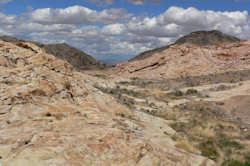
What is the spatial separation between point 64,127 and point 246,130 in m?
10.6

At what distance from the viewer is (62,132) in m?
6.72

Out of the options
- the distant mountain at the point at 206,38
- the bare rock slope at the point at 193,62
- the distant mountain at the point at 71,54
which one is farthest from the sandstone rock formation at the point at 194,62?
the distant mountain at the point at 71,54

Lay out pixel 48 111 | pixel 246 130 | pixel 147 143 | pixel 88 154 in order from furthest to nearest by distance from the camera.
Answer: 1. pixel 246 130
2. pixel 48 111
3. pixel 147 143
4. pixel 88 154

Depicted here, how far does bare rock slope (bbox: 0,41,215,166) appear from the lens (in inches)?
216

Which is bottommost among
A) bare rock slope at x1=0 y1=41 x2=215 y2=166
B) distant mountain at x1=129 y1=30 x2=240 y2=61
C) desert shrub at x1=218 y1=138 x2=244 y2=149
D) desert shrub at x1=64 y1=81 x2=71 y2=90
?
desert shrub at x1=218 y1=138 x2=244 y2=149

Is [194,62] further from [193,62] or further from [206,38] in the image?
[206,38]

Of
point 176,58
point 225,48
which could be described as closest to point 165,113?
point 176,58

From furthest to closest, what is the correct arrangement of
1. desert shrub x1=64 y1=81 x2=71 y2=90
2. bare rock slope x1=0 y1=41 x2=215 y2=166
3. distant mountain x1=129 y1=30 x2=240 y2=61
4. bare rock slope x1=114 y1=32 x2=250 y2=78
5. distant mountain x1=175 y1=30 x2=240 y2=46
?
1. distant mountain x1=175 y1=30 x2=240 y2=46
2. distant mountain x1=129 y1=30 x2=240 y2=61
3. bare rock slope x1=114 y1=32 x2=250 y2=78
4. desert shrub x1=64 y1=81 x2=71 y2=90
5. bare rock slope x1=0 y1=41 x2=215 y2=166

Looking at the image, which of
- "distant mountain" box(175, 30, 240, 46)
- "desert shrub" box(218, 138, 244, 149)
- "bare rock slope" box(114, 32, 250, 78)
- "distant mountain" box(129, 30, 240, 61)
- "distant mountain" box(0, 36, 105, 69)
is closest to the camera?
"desert shrub" box(218, 138, 244, 149)

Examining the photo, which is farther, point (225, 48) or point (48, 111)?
point (225, 48)

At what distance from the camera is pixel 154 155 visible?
6.45m

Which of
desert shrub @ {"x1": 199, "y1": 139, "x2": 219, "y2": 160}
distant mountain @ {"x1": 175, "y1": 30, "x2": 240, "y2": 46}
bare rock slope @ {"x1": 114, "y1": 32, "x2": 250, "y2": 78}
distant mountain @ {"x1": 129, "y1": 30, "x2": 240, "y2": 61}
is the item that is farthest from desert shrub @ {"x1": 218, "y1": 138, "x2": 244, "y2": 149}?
distant mountain @ {"x1": 175, "y1": 30, "x2": 240, "y2": 46}

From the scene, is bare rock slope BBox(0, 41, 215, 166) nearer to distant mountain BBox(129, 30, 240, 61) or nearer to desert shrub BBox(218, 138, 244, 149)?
desert shrub BBox(218, 138, 244, 149)

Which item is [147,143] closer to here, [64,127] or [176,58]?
[64,127]
